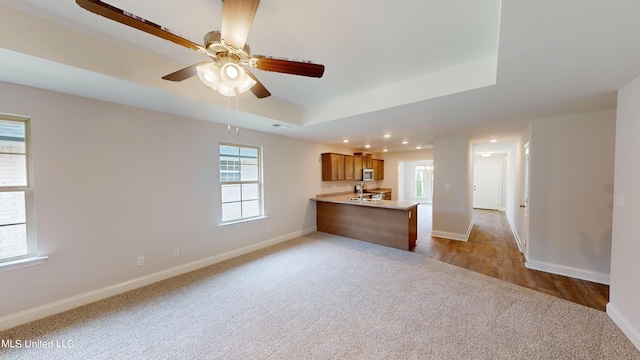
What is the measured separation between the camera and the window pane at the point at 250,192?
4145 mm

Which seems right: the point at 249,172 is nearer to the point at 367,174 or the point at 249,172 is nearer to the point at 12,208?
the point at 12,208

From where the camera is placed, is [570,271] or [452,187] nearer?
[570,271]

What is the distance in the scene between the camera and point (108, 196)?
2.61m

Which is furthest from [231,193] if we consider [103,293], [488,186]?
[488,186]

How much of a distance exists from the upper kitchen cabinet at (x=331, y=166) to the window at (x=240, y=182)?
A: 1.86m

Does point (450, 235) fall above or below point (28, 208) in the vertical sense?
below

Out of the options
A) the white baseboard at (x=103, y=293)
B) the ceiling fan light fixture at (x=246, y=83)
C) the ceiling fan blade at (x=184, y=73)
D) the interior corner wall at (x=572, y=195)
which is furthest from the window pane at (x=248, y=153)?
the interior corner wall at (x=572, y=195)

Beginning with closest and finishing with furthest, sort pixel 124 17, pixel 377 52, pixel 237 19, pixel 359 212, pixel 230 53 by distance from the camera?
pixel 124 17 < pixel 237 19 < pixel 230 53 < pixel 377 52 < pixel 359 212

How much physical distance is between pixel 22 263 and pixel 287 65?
3164 mm

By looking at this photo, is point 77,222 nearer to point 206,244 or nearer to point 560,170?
point 206,244

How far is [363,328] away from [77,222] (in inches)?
128

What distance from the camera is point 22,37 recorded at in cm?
156

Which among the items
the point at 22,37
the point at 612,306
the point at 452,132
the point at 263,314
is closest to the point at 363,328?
the point at 263,314

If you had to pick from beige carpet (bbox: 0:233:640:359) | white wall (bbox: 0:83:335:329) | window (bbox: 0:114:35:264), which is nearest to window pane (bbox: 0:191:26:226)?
window (bbox: 0:114:35:264)
